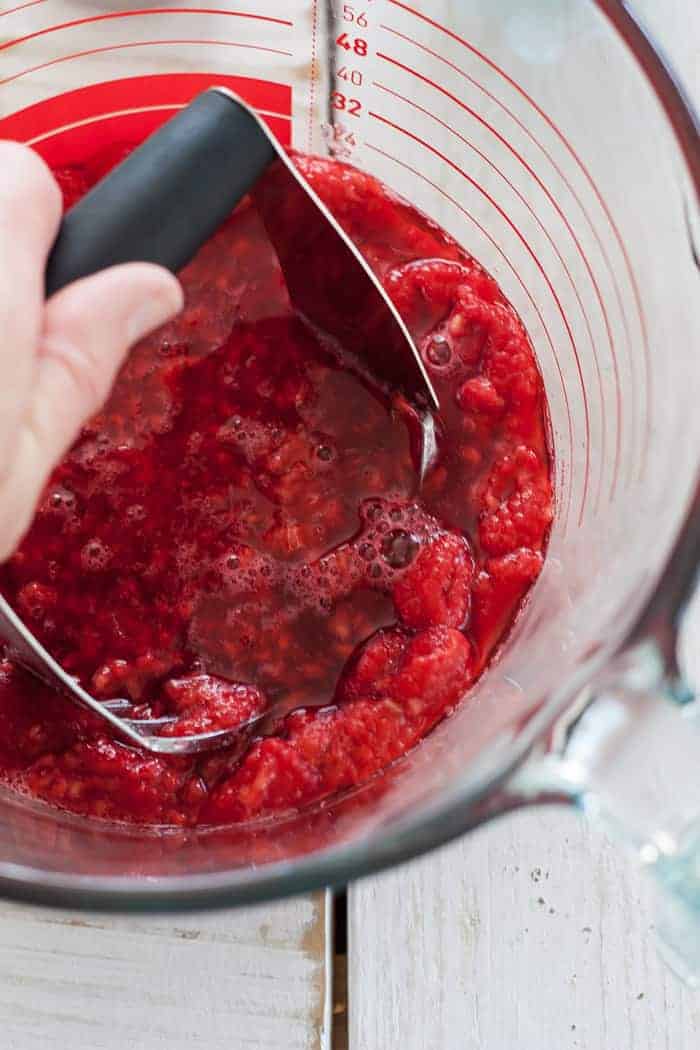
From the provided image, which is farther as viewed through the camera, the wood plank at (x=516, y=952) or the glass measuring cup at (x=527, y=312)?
the wood plank at (x=516, y=952)

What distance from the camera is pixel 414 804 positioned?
61 centimetres

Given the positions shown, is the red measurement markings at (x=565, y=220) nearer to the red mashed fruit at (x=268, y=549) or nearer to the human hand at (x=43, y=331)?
the red mashed fruit at (x=268, y=549)

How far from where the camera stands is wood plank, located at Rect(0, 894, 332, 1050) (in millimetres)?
859

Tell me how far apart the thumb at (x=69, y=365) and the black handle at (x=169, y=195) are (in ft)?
0.15

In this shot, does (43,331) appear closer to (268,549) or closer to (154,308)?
(154,308)

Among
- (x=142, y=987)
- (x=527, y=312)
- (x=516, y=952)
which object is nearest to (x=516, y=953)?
(x=516, y=952)

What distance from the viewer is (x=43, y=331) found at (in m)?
0.57

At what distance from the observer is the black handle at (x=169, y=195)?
0.63 metres

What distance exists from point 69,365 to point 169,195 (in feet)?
0.51

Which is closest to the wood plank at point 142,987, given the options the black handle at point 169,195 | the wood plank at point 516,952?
the wood plank at point 516,952

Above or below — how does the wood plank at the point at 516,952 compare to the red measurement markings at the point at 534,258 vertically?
below

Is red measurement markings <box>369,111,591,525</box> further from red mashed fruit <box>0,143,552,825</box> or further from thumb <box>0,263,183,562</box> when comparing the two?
thumb <box>0,263,183,562</box>

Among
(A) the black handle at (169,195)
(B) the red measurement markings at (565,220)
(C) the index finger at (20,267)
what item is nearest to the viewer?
(C) the index finger at (20,267)

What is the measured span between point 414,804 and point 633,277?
0.39 metres
